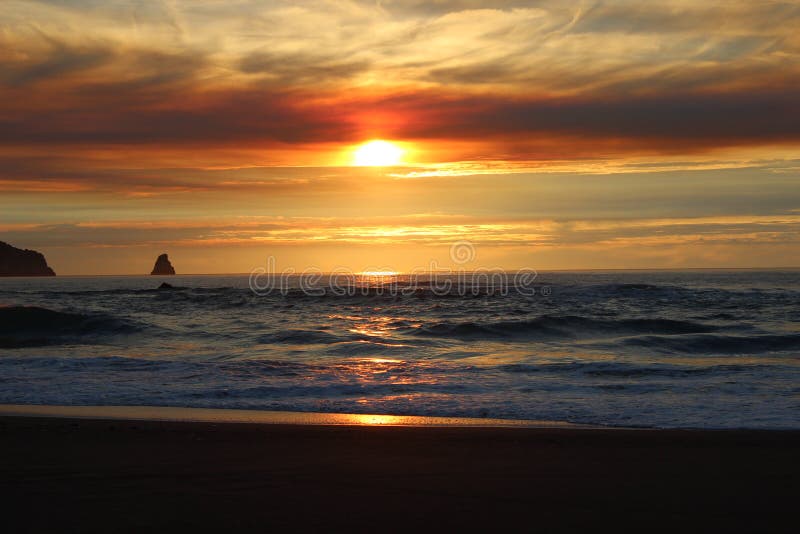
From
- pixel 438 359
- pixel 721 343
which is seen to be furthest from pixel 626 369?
pixel 721 343

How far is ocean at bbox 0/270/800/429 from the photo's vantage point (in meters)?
12.4

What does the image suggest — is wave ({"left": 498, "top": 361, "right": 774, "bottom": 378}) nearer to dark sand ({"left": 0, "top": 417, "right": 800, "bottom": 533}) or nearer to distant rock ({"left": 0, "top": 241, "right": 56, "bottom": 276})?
dark sand ({"left": 0, "top": 417, "right": 800, "bottom": 533})

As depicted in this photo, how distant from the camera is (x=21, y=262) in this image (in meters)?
180

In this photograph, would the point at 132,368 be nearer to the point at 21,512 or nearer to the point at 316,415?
the point at 316,415

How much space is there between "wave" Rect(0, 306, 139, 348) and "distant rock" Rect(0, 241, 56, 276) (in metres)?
162

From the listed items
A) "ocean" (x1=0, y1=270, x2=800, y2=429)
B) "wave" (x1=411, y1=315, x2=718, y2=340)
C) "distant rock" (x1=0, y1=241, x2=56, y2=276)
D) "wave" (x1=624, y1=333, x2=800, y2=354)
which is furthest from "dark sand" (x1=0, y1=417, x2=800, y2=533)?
"distant rock" (x1=0, y1=241, x2=56, y2=276)

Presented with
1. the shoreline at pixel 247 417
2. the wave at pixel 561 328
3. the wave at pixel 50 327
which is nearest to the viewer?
the shoreline at pixel 247 417

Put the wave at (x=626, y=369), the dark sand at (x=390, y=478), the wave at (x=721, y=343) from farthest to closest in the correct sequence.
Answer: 1. the wave at (x=721, y=343)
2. the wave at (x=626, y=369)
3. the dark sand at (x=390, y=478)

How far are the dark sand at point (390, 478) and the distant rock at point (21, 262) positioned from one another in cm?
18899

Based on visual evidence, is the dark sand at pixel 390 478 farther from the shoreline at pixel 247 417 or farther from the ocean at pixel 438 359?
the ocean at pixel 438 359

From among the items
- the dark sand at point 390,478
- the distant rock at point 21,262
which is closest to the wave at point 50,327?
the dark sand at point 390,478

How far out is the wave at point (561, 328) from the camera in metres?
25.9

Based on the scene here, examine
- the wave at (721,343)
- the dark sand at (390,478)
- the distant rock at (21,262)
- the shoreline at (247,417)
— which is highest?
the distant rock at (21,262)

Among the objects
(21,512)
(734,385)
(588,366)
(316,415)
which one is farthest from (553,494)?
(588,366)
